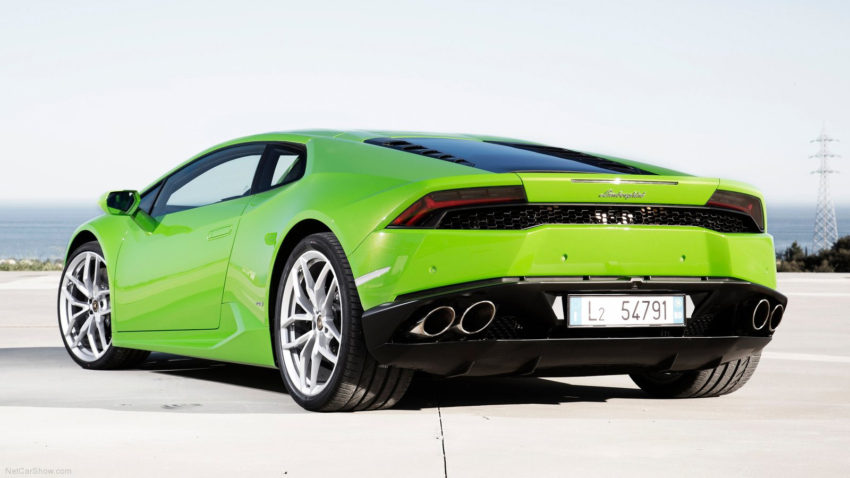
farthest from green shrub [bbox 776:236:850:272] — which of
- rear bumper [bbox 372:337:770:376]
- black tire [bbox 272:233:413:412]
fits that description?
black tire [bbox 272:233:413:412]

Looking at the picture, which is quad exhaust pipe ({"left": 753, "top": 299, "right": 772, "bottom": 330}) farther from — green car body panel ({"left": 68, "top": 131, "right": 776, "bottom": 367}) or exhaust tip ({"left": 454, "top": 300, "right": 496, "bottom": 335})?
exhaust tip ({"left": 454, "top": 300, "right": 496, "bottom": 335})

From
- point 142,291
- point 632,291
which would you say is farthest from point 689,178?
point 142,291

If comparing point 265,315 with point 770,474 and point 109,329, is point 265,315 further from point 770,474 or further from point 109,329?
point 770,474

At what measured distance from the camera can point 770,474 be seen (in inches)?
152

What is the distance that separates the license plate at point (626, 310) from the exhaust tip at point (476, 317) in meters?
0.35

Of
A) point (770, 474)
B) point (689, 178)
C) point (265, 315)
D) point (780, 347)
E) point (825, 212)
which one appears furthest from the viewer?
point (825, 212)

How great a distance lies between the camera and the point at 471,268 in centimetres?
476

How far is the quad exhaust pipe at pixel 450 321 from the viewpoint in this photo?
15.7 ft

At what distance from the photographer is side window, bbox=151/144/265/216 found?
20.5 feet

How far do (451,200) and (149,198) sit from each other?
2.94 metres

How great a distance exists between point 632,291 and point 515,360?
56 centimetres

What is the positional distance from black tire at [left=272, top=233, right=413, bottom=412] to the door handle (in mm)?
789

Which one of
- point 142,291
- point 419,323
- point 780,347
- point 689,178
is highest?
point 689,178

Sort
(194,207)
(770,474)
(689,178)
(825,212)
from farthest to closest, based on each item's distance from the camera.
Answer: (825,212), (194,207), (689,178), (770,474)
